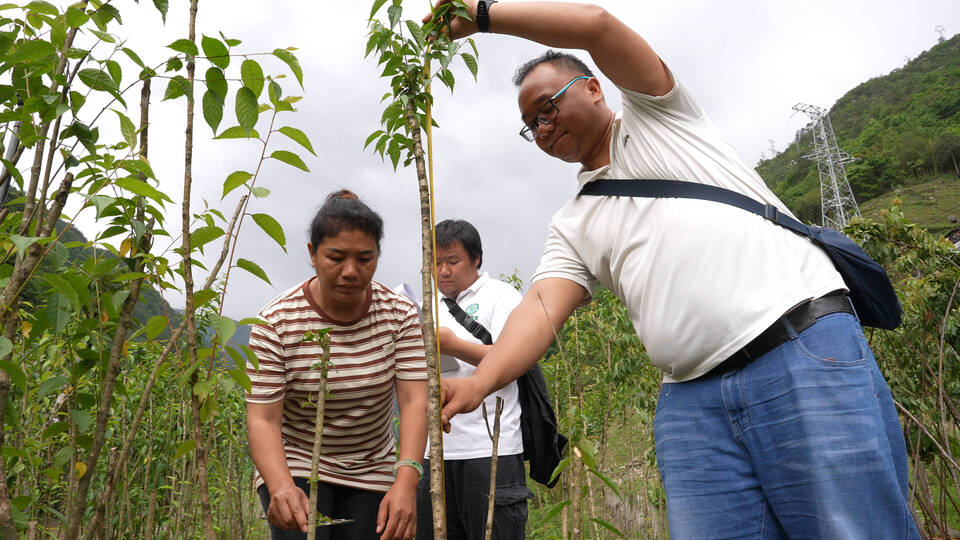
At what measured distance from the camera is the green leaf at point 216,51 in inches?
37.5

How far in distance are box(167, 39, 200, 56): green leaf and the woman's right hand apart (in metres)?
1.08

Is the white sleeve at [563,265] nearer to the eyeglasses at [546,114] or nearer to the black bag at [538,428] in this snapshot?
the eyeglasses at [546,114]

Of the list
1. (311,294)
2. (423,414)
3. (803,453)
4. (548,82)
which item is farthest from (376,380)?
(803,453)

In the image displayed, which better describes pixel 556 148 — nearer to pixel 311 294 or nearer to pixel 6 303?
pixel 311 294

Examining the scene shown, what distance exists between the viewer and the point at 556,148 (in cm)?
155

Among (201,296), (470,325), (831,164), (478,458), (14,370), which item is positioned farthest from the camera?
(831,164)

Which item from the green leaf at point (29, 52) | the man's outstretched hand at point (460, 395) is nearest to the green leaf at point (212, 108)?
the green leaf at point (29, 52)

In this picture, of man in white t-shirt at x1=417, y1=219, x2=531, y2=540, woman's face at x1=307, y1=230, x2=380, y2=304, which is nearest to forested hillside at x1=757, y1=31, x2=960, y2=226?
man in white t-shirt at x1=417, y1=219, x2=531, y2=540

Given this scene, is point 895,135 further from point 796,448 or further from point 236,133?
point 236,133

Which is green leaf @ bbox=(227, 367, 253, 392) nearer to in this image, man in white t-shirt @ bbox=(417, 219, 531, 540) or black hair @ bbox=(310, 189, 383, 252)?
black hair @ bbox=(310, 189, 383, 252)

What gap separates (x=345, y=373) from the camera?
1756 millimetres

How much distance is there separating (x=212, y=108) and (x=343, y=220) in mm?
788

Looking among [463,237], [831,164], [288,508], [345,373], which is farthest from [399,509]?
[831,164]

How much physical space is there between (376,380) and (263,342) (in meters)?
0.35
